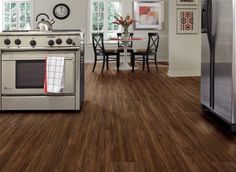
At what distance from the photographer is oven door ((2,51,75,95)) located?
159 inches

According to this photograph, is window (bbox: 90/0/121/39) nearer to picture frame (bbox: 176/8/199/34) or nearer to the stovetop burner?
picture frame (bbox: 176/8/199/34)

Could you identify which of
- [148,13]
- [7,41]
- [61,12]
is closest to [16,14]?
[61,12]

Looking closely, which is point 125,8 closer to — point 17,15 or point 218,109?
point 17,15

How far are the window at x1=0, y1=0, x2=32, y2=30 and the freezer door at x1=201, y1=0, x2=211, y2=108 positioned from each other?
9288 millimetres

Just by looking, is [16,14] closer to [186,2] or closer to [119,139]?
[186,2]

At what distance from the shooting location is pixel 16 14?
12.3 metres

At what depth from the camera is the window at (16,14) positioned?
1221 cm

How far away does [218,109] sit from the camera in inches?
136

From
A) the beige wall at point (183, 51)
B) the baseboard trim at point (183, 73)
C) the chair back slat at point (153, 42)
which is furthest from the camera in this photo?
the chair back slat at point (153, 42)

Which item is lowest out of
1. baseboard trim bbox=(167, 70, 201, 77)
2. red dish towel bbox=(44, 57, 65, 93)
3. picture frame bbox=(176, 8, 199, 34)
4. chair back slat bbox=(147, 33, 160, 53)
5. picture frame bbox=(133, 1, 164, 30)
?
baseboard trim bbox=(167, 70, 201, 77)

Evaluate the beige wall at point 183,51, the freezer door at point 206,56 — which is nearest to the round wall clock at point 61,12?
the beige wall at point 183,51

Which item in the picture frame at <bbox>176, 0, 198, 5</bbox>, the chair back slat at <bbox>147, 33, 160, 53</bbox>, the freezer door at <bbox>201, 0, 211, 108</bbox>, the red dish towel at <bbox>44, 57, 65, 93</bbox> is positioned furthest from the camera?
the chair back slat at <bbox>147, 33, 160, 53</bbox>

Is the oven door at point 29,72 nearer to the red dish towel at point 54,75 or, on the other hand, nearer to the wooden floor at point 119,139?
the red dish towel at point 54,75

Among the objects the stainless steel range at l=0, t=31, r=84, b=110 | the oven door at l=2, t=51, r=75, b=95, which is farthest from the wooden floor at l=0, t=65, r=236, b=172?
the oven door at l=2, t=51, r=75, b=95
